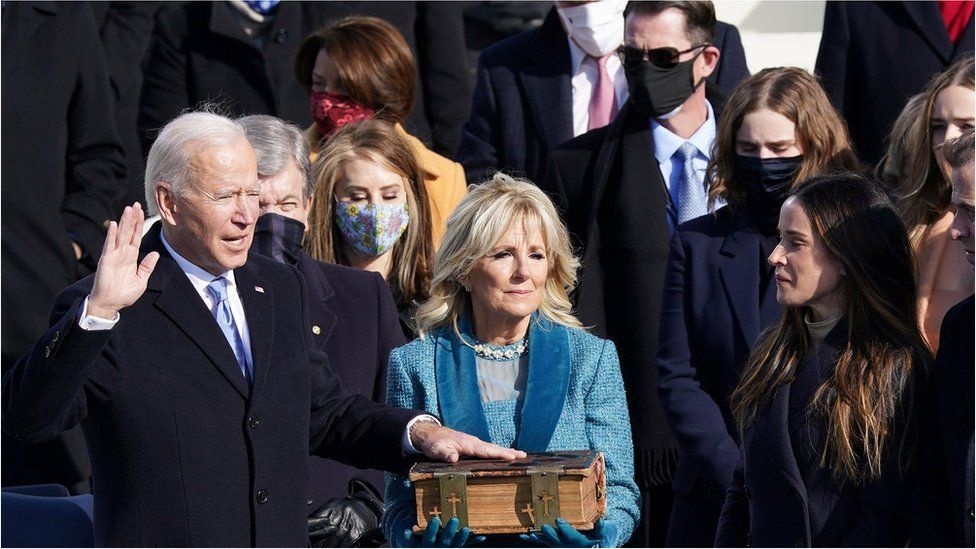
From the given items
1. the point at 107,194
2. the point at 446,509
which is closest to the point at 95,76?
the point at 107,194

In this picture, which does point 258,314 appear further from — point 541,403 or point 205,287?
point 541,403

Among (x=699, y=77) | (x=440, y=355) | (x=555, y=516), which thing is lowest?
(x=555, y=516)

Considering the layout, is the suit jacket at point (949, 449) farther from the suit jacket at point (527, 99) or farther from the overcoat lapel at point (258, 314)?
the suit jacket at point (527, 99)

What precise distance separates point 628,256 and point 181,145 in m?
2.27

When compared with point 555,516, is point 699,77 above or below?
above

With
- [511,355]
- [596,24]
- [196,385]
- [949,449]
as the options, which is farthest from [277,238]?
[949,449]

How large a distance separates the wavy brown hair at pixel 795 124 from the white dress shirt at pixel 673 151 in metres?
0.49

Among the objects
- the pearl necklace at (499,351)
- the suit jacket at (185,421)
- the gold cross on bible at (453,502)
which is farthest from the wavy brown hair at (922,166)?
the suit jacket at (185,421)

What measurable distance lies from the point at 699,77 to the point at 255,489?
287 centimetres

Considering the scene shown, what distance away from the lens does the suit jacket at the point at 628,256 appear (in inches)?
234

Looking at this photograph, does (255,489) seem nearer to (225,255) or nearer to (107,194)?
(225,255)

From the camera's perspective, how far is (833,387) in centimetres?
439

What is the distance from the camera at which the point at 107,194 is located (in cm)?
726

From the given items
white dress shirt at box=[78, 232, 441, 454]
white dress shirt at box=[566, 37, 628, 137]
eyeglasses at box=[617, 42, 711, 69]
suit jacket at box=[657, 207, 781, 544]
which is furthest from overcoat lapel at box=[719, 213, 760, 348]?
white dress shirt at box=[78, 232, 441, 454]
